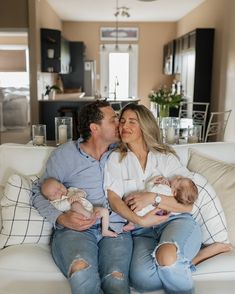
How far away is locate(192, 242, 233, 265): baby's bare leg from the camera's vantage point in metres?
1.81

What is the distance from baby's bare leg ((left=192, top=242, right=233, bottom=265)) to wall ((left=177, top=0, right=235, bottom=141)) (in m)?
3.97

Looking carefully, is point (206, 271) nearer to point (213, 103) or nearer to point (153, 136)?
point (153, 136)

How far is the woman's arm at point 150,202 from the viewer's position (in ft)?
5.92

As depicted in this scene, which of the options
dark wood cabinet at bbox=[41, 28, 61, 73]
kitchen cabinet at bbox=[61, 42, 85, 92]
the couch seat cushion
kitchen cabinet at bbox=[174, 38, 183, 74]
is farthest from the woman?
kitchen cabinet at bbox=[61, 42, 85, 92]

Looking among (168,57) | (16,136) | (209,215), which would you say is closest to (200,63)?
(168,57)

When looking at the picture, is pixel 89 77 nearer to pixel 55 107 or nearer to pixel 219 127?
pixel 55 107

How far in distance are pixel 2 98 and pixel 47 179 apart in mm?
6973

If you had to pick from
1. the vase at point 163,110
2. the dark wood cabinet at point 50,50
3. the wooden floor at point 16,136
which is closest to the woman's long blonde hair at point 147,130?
the vase at point 163,110

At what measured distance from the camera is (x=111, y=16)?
28.5 feet

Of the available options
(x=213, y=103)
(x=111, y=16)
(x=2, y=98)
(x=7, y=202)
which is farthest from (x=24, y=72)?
(x=7, y=202)

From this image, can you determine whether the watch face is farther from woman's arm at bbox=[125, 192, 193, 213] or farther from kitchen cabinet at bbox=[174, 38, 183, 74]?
kitchen cabinet at bbox=[174, 38, 183, 74]

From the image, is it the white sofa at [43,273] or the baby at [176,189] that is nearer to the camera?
the white sofa at [43,273]

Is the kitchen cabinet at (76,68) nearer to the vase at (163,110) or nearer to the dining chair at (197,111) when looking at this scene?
the dining chair at (197,111)

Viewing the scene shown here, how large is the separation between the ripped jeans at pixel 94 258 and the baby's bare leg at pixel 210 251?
0.35 m
